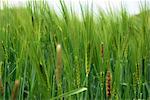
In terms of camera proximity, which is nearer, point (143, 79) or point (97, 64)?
point (97, 64)

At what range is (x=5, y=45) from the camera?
1.06 metres

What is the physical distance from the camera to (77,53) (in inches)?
33.8

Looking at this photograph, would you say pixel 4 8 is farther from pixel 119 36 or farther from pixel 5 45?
pixel 119 36

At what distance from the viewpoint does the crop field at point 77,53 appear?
81 centimetres

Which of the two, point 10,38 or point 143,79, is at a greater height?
point 10,38

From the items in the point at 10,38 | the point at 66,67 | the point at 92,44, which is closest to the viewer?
the point at 66,67

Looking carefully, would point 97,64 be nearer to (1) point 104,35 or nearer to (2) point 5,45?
(1) point 104,35

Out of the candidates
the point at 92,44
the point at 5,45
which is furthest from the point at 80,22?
the point at 5,45

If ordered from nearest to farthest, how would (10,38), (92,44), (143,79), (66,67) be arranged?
(66,67), (92,44), (143,79), (10,38)

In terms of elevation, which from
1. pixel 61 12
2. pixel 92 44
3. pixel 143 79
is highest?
pixel 61 12

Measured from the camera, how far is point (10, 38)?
3.89 feet

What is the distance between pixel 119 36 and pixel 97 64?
13 centimetres

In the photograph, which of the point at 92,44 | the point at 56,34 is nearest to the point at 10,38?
the point at 56,34

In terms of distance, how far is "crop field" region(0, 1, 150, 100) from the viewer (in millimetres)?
814
